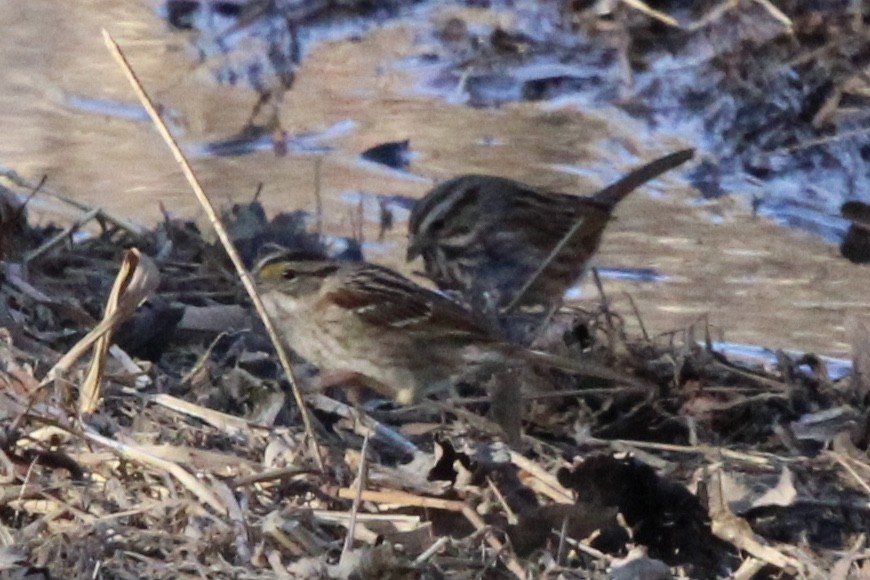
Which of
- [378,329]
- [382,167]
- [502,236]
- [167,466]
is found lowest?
[382,167]

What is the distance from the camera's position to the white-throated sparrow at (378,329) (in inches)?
190

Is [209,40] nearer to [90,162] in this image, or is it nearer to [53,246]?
[90,162]

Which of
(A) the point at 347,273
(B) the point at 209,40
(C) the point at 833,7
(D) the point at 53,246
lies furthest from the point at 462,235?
(B) the point at 209,40

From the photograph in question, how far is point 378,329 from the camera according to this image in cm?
490

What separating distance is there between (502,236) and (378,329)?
1257 mm

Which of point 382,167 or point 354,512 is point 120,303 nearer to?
point 354,512

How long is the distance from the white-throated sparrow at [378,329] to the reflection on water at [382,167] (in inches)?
36.5

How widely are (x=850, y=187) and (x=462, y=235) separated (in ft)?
6.32

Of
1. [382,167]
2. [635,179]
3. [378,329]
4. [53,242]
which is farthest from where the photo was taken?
[382,167]

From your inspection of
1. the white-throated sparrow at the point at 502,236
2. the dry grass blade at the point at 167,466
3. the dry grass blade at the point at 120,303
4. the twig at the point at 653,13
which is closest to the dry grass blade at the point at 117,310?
the dry grass blade at the point at 120,303

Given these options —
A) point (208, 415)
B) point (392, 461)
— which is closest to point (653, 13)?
point (392, 461)

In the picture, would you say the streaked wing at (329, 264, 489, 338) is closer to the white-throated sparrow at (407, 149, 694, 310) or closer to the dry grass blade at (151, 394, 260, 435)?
the white-throated sparrow at (407, 149, 694, 310)

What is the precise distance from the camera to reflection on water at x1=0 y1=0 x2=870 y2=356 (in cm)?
612

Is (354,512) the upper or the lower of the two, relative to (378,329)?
upper
